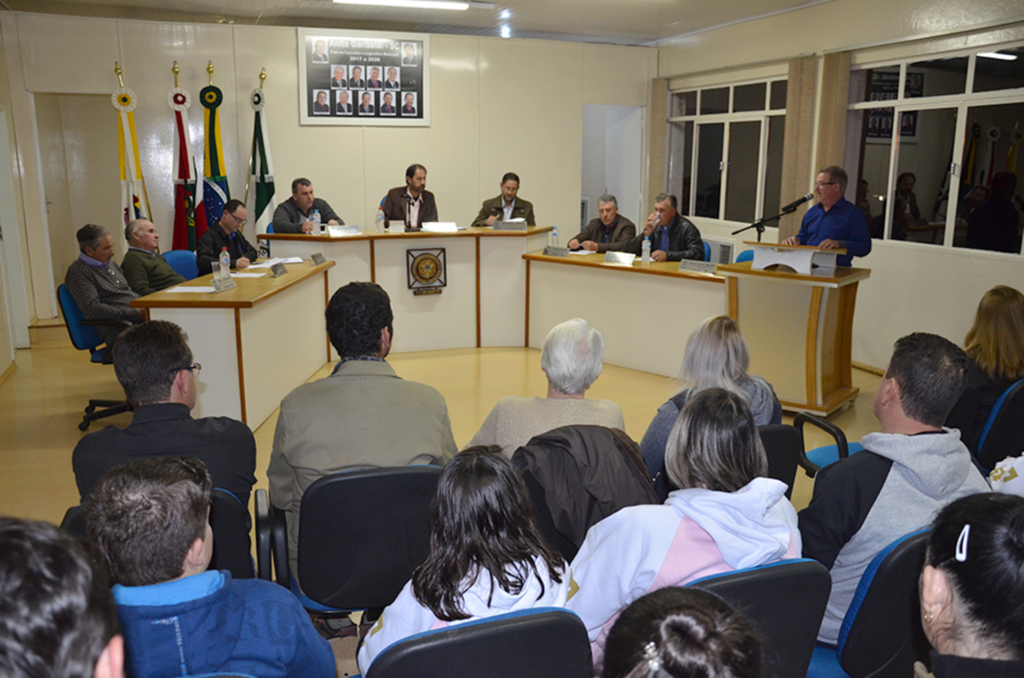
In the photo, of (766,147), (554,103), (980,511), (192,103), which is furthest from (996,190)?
(192,103)

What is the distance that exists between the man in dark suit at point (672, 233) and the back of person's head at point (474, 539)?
15.3 feet

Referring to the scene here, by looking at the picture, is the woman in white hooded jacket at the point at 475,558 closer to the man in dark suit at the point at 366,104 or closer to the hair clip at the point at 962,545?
the hair clip at the point at 962,545

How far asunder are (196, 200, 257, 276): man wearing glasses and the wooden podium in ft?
11.7

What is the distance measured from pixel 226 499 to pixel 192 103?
6.54m

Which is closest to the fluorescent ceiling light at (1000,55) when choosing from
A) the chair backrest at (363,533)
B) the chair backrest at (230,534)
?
the chair backrest at (363,533)

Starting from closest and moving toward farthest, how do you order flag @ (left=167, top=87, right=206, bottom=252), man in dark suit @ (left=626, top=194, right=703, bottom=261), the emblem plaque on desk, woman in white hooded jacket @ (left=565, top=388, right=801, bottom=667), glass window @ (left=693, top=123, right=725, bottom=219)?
woman in white hooded jacket @ (left=565, top=388, right=801, bottom=667) < man in dark suit @ (left=626, top=194, right=703, bottom=261) < the emblem plaque on desk < flag @ (left=167, top=87, right=206, bottom=252) < glass window @ (left=693, top=123, right=725, bottom=219)

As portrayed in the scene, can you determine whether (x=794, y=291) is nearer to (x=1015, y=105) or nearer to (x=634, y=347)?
(x=634, y=347)

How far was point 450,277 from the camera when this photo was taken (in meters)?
6.40

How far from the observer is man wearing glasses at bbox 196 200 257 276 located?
18.2 feet

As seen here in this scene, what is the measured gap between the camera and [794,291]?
4484mm

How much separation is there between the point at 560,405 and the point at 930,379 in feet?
3.20

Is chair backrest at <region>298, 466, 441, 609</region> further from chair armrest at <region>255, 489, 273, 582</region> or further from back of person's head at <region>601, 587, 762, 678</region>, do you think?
back of person's head at <region>601, 587, 762, 678</region>

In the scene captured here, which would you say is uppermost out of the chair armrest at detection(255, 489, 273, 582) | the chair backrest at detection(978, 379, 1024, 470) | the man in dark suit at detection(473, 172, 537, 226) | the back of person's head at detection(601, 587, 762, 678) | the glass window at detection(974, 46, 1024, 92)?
the glass window at detection(974, 46, 1024, 92)

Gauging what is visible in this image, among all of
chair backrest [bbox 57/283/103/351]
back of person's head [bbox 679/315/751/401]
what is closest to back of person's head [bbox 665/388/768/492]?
back of person's head [bbox 679/315/751/401]
